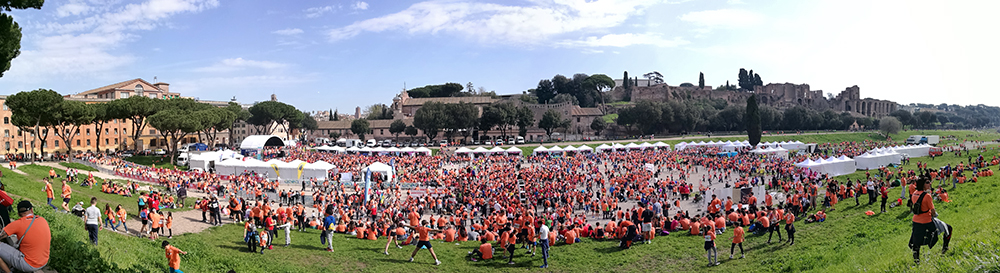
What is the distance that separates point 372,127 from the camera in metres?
89.8

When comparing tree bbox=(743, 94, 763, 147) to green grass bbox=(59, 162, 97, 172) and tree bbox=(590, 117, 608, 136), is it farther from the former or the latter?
green grass bbox=(59, 162, 97, 172)

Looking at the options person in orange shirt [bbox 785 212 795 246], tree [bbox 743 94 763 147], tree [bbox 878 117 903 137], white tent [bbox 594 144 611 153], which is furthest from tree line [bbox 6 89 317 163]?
tree [bbox 878 117 903 137]

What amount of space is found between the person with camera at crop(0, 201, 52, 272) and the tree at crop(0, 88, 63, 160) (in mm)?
39710

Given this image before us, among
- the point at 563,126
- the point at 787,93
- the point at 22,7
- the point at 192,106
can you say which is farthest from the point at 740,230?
the point at 787,93

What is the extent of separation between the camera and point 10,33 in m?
13.6

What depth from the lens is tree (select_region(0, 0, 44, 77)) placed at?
12.3m

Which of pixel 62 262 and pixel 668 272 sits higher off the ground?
pixel 62 262

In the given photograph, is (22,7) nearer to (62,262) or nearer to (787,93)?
(62,262)

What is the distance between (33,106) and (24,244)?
132 feet

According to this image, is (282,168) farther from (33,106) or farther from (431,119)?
(431,119)

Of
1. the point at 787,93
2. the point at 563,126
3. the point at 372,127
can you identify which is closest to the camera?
the point at 563,126

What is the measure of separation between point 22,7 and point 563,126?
6953cm

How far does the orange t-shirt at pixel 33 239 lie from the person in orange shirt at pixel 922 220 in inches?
410

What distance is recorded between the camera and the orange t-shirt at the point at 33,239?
5152 millimetres
